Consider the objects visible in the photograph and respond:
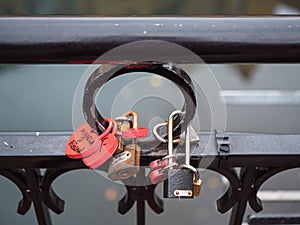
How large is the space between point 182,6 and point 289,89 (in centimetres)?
148

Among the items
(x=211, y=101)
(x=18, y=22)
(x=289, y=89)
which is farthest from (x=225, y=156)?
(x=289, y=89)

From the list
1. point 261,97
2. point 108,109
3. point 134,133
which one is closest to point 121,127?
point 134,133

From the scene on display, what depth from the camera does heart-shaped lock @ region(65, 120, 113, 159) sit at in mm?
655

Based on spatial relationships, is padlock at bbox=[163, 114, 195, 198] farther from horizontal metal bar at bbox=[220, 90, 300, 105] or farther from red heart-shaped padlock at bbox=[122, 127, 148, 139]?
horizontal metal bar at bbox=[220, 90, 300, 105]

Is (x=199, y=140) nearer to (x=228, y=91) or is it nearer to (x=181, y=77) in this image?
(x=181, y=77)

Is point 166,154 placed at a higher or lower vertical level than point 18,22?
lower

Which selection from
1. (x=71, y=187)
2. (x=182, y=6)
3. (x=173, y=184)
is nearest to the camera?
(x=173, y=184)

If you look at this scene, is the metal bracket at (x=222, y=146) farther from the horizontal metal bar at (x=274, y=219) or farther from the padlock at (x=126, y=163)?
the horizontal metal bar at (x=274, y=219)

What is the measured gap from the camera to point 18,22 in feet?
1.76

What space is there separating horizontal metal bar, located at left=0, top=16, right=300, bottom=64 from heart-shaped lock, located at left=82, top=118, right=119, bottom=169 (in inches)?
5.7

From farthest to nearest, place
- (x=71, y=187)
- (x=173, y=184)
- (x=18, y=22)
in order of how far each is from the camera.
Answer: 1. (x=71, y=187)
2. (x=173, y=184)
3. (x=18, y=22)

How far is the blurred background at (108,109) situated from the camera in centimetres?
203

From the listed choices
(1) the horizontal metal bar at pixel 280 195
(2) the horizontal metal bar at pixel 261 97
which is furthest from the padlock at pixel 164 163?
(2) the horizontal metal bar at pixel 261 97

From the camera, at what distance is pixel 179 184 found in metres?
0.65
